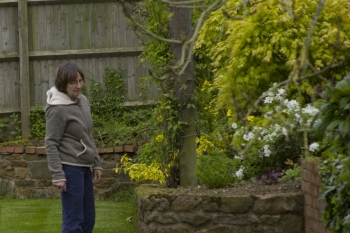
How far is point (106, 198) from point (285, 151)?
12.9ft

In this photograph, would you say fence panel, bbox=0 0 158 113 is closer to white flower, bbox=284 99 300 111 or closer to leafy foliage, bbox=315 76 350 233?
white flower, bbox=284 99 300 111

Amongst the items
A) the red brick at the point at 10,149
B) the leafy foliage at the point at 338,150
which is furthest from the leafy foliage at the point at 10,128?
the leafy foliage at the point at 338,150

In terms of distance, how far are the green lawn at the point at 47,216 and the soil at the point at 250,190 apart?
4.25ft

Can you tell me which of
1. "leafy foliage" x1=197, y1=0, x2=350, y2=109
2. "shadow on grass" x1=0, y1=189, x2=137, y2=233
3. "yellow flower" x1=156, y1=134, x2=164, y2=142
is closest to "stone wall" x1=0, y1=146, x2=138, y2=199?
"shadow on grass" x1=0, y1=189, x2=137, y2=233

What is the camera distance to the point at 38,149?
→ 1116 centimetres

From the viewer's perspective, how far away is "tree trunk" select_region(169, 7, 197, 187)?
7.62 m

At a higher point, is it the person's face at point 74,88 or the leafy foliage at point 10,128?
the person's face at point 74,88

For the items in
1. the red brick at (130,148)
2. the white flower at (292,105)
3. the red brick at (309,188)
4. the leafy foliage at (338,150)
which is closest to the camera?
the leafy foliage at (338,150)

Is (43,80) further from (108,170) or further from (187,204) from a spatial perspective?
(187,204)

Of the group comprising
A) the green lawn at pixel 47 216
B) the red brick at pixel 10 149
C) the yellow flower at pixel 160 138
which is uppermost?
the yellow flower at pixel 160 138

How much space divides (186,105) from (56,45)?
4.78 metres

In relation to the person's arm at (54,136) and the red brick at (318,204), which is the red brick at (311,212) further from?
the person's arm at (54,136)

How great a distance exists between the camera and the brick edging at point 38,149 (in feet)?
35.8

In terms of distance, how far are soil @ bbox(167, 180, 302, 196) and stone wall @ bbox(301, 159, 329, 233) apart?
0.88 ft
